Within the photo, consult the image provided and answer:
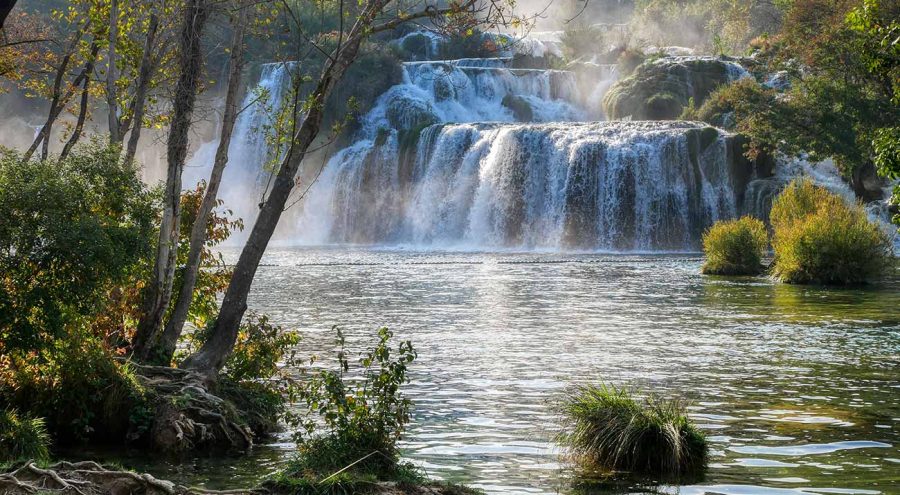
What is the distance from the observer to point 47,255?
9.75m

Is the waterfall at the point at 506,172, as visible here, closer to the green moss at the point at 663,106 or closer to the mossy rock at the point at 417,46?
the green moss at the point at 663,106

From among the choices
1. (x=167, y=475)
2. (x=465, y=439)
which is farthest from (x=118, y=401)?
(x=465, y=439)

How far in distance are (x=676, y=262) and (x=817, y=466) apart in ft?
96.2

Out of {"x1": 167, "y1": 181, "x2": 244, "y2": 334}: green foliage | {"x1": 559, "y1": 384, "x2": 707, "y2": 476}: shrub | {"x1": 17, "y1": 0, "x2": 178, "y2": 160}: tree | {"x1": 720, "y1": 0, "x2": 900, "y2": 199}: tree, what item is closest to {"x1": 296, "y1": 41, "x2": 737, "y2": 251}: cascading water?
{"x1": 720, "y1": 0, "x2": 900, "y2": 199}: tree

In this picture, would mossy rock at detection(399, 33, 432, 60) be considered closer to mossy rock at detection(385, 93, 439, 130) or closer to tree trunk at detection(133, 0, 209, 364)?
mossy rock at detection(385, 93, 439, 130)

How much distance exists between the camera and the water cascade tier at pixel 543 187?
4588 cm

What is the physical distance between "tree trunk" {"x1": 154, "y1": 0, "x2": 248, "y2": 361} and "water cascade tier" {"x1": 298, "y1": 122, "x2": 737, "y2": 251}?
35512 millimetres

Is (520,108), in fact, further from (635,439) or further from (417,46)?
Result: (635,439)

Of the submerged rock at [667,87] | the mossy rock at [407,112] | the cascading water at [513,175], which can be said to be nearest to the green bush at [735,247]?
the cascading water at [513,175]

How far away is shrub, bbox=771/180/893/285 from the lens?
2866 cm

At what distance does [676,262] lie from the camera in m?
38.4

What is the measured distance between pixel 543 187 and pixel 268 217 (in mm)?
38174

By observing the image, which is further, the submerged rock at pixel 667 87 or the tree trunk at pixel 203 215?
the submerged rock at pixel 667 87

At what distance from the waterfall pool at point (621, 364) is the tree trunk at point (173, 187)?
1.97 m
